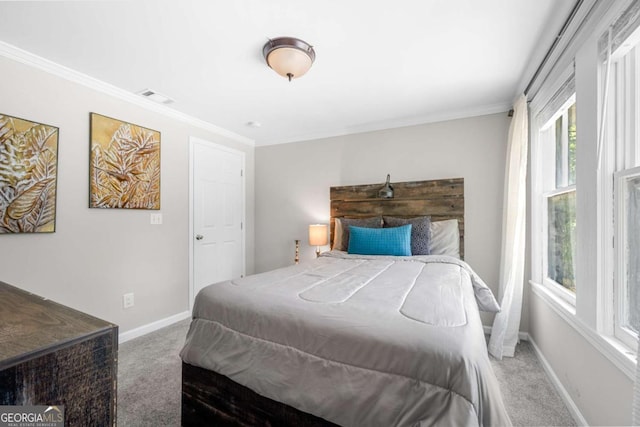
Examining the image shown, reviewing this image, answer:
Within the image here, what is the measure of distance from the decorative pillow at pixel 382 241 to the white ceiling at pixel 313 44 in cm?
131

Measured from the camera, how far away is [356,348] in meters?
1.09

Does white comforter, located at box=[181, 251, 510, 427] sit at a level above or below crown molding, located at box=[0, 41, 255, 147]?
below

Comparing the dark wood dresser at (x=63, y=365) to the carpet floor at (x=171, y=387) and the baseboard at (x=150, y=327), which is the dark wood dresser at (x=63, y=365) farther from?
the baseboard at (x=150, y=327)

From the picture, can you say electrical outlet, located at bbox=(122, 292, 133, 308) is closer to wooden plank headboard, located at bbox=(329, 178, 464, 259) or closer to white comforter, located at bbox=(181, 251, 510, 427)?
white comforter, located at bbox=(181, 251, 510, 427)

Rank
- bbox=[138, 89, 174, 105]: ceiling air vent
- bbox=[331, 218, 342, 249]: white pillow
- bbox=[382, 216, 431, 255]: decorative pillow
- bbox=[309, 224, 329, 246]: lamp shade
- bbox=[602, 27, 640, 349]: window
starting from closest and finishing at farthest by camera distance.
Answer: bbox=[602, 27, 640, 349]: window, bbox=[138, 89, 174, 105]: ceiling air vent, bbox=[382, 216, 431, 255]: decorative pillow, bbox=[331, 218, 342, 249]: white pillow, bbox=[309, 224, 329, 246]: lamp shade

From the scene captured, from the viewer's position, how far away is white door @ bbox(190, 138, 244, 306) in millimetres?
3440

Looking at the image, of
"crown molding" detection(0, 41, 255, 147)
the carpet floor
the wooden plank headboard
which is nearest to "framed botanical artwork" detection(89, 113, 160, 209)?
"crown molding" detection(0, 41, 255, 147)

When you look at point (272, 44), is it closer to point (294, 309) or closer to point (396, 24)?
point (396, 24)

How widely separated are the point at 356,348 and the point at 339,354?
0.26 feet

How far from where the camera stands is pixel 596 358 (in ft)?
4.78

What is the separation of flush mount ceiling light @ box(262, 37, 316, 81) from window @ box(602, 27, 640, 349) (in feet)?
5.40

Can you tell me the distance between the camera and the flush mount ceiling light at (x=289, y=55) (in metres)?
1.89

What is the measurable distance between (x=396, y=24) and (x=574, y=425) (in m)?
2.54

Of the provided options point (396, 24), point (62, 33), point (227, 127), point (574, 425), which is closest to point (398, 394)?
point (574, 425)
